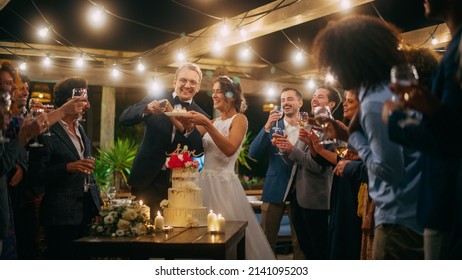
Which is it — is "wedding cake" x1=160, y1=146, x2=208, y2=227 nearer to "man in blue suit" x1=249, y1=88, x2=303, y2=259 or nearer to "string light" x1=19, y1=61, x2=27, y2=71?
"man in blue suit" x1=249, y1=88, x2=303, y2=259

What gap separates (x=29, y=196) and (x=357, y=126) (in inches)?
96.4

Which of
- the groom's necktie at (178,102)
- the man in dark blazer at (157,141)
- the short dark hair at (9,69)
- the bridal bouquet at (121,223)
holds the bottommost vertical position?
the bridal bouquet at (121,223)

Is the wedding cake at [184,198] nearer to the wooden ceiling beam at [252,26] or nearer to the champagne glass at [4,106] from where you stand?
the champagne glass at [4,106]

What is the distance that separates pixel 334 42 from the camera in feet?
6.36

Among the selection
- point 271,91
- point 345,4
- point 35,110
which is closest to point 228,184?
point 35,110

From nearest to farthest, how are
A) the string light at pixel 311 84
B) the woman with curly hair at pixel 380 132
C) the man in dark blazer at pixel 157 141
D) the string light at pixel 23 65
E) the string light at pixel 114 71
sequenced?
1. the woman with curly hair at pixel 380 132
2. the man in dark blazer at pixel 157 141
3. the string light at pixel 23 65
4. the string light at pixel 114 71
5. the string light at pixel 311 84

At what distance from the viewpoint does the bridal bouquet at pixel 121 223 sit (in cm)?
274

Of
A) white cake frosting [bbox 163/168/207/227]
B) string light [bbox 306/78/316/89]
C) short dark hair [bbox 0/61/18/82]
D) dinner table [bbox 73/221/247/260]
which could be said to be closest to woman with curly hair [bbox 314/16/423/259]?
dinner table [bbox 73/221/247/260]

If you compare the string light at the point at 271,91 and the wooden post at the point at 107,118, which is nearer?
the wooden post at the point at 107,118

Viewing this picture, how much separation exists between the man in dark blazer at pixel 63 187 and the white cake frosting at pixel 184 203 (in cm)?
48

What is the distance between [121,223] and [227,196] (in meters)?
1.11

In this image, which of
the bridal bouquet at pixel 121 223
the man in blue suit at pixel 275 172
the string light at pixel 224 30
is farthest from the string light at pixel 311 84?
the bridal bouquet at pixel 121 223
